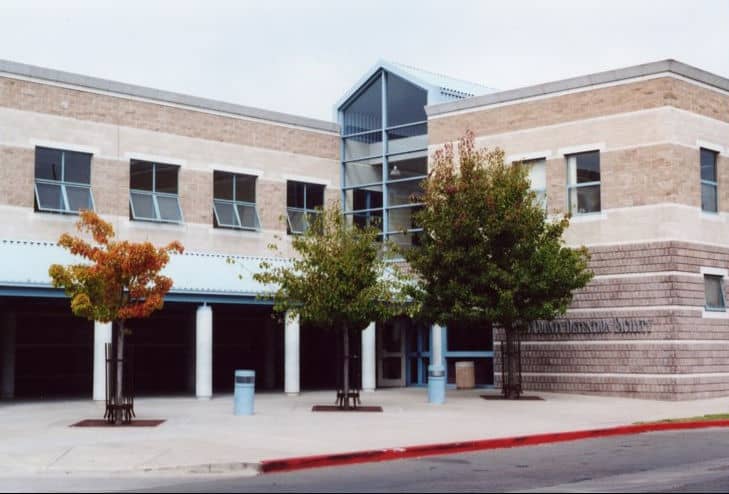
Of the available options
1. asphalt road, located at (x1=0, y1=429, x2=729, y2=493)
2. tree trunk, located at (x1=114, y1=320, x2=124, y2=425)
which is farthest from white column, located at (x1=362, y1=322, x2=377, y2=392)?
asphalt road, located at (x1=0, y1=429, x2=729, y2=493)

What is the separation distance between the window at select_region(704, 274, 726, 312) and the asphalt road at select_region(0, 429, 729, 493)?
13.7m

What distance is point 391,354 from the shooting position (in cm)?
3728

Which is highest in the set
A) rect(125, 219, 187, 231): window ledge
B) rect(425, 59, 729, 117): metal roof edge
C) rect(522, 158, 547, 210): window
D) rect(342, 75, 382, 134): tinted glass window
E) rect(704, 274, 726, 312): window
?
rect(342, 75, 382, 134): tinted glass window

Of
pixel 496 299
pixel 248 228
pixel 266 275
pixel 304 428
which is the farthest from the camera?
pixel 248 228

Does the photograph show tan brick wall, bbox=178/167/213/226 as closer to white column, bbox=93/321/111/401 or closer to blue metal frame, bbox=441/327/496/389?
white column, bbox=93/321/111/401

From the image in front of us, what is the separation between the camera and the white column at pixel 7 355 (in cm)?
3143

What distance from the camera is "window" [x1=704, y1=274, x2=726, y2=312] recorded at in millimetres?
31016

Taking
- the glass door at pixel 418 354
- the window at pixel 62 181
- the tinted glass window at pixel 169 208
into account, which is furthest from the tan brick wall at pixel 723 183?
the window at pixel 62 181

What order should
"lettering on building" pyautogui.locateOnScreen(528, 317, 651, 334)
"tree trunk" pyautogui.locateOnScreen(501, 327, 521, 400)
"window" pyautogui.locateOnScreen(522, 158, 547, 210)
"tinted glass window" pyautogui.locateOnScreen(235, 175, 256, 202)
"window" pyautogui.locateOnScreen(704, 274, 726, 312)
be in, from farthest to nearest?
Answer: 1. "tinted glass window" pyautogui.locateOnScreen(235, 175, 256, 202)
2. "window" pyautogui.locateOnScreen(522, 158, 547, 210)
3. "window" pyautogui.locateOnScreen(704, 274, 726, 312)
4. "lettering on building" pyautogui.locateOnScreen(528, 317, 651, 334)
5. "tree trunk" pyautogui.locateOnScreen(501, 327, 521, 400)

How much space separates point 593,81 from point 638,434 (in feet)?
44.0

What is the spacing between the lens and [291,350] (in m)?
32.0

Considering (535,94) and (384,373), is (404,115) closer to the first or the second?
(535,94)

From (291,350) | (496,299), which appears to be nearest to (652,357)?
(496,299)

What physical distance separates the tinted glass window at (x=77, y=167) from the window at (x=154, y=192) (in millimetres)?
1455
